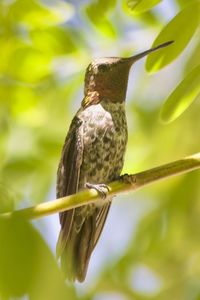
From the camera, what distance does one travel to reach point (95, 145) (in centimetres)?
237

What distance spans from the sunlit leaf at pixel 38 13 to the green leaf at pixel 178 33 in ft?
0.89

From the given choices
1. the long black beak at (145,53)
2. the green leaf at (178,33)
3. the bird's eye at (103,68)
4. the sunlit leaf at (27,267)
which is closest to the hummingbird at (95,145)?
the bird's eye at (103,68)

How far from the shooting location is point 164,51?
124cm

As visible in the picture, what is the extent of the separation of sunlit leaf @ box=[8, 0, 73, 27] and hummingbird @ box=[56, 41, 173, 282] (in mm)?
599

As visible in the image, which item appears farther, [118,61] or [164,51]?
[118,61]

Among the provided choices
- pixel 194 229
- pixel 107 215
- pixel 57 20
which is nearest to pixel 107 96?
pixel 107 215

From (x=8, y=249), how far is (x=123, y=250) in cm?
72

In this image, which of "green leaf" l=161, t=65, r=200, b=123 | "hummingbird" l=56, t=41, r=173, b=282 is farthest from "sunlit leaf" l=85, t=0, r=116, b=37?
"hummingbird" l=56, t=41, r=173, b=282

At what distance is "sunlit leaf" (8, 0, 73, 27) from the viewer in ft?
4.23

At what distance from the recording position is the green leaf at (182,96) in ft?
3.51

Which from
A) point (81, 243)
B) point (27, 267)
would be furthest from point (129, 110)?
point (27, 267)

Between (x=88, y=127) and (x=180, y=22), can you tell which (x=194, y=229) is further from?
(x=88, y=127)

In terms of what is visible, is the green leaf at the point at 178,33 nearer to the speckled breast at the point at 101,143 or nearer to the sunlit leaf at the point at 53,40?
the sunlit leaf at the point at 53,40

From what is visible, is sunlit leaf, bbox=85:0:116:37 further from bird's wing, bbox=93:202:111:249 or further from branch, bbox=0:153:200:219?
bird's wing, bbox=93:202:111:249
